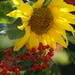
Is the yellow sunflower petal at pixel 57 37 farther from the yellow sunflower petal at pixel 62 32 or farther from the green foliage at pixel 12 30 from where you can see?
the green foliage at pixel 12 30

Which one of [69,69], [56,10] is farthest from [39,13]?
[69,69]

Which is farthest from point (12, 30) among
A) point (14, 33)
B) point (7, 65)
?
point (7, 65)

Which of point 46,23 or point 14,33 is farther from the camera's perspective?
point 46,23

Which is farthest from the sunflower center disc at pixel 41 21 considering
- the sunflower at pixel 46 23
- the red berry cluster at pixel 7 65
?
the red berry cluster at pixel 7 65

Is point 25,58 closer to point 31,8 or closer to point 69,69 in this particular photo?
point 31,8

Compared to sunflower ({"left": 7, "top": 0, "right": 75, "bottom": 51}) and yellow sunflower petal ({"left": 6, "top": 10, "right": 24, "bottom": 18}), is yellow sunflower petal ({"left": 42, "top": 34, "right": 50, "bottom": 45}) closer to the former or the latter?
sunflower ({"left": 7, "top": 0, "right": 75, "bottom": 51})

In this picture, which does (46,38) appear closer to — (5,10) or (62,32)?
(62,32)
